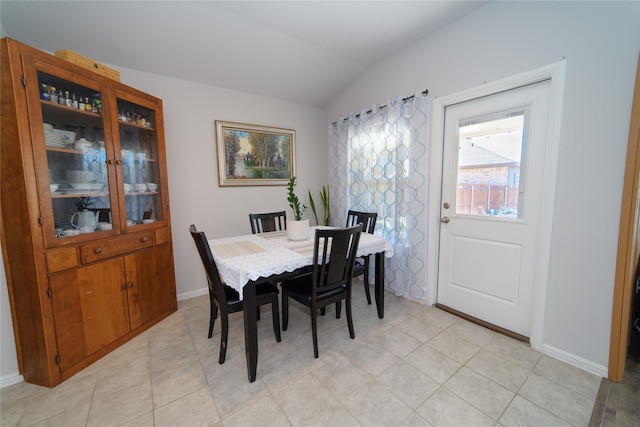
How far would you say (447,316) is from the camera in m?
2.32

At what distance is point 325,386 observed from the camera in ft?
5.02

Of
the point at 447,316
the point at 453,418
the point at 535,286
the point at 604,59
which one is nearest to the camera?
the point at 453,418

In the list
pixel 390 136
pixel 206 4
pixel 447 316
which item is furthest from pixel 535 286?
pixel 206 4

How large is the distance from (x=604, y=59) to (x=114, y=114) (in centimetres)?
323

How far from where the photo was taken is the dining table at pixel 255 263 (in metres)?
1.53

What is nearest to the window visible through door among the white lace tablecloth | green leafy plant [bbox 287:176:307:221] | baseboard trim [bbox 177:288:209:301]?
the white lace tablecloth

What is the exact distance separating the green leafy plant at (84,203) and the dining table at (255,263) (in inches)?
35.2

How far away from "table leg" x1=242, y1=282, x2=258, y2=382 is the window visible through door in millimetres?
1927

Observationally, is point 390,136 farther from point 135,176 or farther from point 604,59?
point 135,176

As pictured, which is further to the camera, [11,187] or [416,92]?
[416,92]

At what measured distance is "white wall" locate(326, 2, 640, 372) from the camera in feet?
4.68

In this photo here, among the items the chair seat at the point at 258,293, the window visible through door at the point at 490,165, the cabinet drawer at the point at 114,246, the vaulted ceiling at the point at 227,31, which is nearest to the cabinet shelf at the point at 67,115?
the vaulted ceiling at the point at 227,31

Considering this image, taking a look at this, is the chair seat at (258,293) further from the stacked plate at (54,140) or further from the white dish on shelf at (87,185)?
the stacked plate at (54,140)

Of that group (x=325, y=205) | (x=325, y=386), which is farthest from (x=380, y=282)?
(x=325, y=205)
